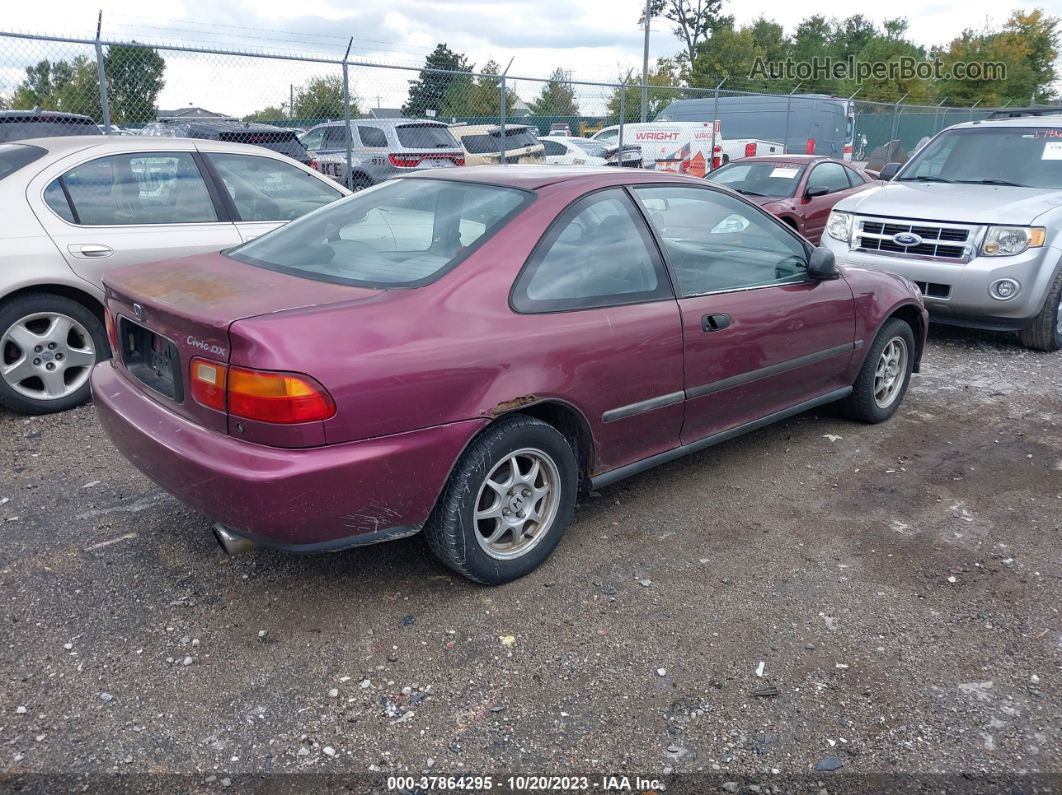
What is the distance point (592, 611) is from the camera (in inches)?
123

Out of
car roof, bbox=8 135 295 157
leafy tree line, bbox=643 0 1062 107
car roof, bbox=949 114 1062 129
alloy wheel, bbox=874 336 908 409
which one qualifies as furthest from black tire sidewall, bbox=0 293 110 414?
leafy tree line, bbox=643 0 1062 107

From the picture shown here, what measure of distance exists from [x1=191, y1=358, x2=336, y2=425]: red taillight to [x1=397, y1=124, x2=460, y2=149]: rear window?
1085 centimetres

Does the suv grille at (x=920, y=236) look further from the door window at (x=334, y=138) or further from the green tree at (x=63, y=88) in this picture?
the door window at (x=334, y=138)

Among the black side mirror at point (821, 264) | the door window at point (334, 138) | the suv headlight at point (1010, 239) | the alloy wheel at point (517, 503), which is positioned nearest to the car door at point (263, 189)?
the alloy wheel at point (517, 503)

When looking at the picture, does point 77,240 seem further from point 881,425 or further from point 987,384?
point 987,384

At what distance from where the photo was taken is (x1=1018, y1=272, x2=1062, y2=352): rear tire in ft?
22.3

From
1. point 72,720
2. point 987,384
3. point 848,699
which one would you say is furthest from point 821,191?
point 72,720

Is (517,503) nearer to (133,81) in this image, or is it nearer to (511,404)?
(511,404)

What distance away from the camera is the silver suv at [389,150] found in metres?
12.4

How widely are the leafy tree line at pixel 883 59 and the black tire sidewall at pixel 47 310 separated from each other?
4067 cm

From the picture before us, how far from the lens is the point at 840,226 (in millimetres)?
7582

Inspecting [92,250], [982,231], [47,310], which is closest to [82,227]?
[92,250]

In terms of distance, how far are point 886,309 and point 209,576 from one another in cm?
382

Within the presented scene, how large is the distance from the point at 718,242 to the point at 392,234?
1.60 meters
